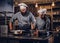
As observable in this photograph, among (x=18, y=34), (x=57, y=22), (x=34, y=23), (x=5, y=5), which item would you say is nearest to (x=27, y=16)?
(x=34, y=23)

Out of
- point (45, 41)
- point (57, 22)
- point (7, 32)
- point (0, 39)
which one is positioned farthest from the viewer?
point (57, 22)

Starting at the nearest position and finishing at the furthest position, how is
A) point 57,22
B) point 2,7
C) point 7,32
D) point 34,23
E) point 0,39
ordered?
point 0,39
point 7,32
point 34,23
point 57,22
point 2,7

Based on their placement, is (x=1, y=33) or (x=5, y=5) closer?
(x=1, y=33)

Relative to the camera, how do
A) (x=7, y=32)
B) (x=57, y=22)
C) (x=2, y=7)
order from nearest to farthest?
(x=7, y=32), (x=57, y=22), (x=2, y=7)

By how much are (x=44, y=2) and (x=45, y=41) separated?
147 inches

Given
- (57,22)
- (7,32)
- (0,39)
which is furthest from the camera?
(57,22)

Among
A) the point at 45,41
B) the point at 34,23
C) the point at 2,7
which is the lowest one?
the point at 45,41

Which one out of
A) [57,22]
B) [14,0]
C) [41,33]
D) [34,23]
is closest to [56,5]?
[57,22]

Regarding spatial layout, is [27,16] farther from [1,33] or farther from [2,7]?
[2,7]

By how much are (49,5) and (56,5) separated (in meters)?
0.28

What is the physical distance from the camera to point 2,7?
19.9ft

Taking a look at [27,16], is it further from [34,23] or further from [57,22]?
[57,22]

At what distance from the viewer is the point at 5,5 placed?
6.10 meters

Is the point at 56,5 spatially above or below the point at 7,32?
above
